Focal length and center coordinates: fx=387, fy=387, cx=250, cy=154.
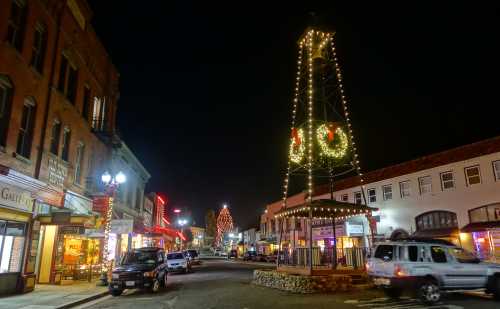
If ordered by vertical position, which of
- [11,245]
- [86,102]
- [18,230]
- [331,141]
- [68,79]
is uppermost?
[68,79]

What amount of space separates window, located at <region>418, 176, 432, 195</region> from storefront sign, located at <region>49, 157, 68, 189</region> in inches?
934

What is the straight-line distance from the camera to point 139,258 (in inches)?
691

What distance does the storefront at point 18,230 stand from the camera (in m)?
13.8

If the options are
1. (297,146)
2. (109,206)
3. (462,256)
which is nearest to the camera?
(462,256)

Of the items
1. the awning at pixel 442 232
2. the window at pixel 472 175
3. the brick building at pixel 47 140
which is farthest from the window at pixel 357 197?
the brick building at pixel 47 140

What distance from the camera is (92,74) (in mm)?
23297

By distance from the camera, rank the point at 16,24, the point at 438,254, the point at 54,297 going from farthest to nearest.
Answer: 1. the point at 16,24
2. the point at 54,297
3. the point at 438,254

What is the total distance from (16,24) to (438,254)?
1774 cm

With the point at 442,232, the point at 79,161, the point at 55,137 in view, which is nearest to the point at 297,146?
the point at 55,137

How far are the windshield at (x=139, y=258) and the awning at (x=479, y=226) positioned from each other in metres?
18.6

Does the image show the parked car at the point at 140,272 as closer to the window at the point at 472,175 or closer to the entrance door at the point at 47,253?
the entrance door at the point at 47,253

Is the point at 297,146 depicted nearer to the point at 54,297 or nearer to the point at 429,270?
the point at 429,270

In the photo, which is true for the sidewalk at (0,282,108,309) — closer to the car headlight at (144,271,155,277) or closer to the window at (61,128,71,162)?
the car headlight at (144,271,155,277)

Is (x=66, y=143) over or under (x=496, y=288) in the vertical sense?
over
